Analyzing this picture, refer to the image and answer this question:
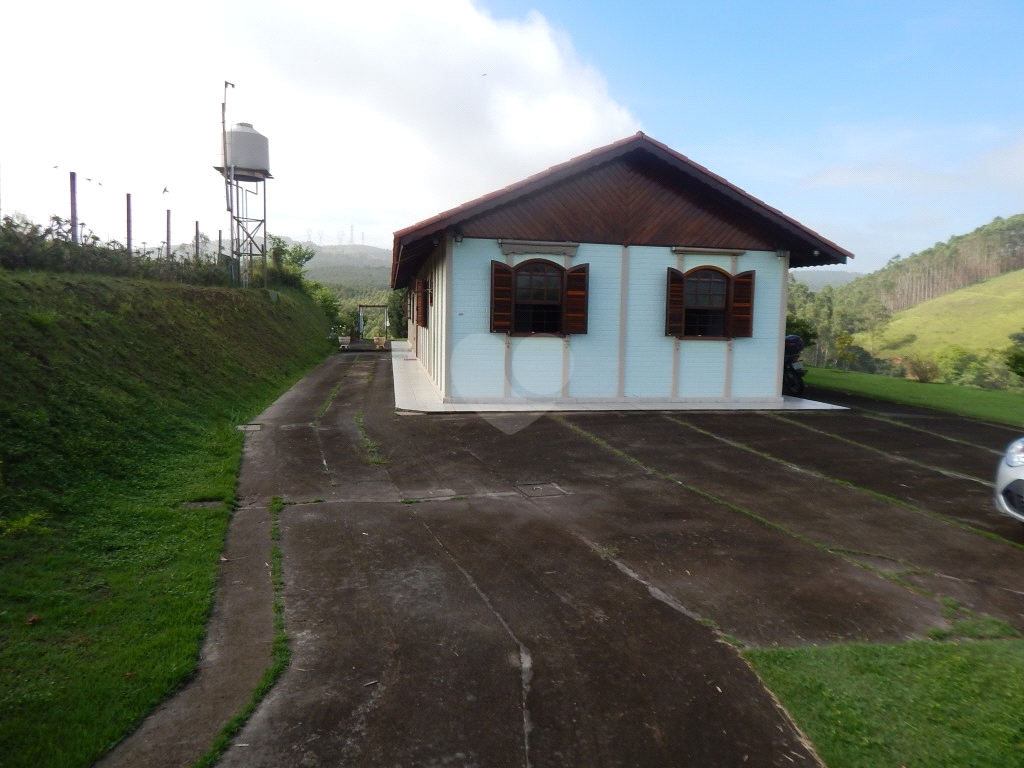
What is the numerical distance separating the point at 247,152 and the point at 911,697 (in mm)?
28363

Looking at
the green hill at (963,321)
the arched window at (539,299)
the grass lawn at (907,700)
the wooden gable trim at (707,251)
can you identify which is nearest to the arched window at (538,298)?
the arched window at (539,299)

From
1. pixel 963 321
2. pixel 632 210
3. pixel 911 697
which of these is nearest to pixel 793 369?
pixel 632 210

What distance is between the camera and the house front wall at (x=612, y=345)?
1166 cm

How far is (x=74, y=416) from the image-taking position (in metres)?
6.28

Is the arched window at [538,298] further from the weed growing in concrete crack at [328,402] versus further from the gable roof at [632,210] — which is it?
the weed growing in concrete crack at [328,402]

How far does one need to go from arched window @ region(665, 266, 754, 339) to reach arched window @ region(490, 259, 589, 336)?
72.0 inches

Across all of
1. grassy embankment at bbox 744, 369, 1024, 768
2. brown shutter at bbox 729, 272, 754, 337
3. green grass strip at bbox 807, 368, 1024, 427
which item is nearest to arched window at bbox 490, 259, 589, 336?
brown shutter at bbox 729, 272, 754, 337

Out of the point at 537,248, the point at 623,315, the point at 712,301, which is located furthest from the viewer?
the point at 712,301

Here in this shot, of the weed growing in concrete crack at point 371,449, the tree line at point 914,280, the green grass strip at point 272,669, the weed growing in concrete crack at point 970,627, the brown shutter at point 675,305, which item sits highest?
the tree line at point 914,280

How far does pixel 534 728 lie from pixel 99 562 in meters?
3.23

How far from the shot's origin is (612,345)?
40.1ft

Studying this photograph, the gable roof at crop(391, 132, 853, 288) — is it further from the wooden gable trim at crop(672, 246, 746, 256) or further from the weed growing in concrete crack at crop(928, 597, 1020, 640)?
the weed growing in concrete crack at crop(928, 597, 1020, 640)

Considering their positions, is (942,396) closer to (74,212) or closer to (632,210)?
(632,210)

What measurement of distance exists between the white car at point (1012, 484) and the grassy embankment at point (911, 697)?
1961 mm
